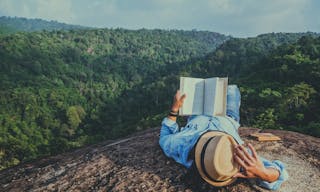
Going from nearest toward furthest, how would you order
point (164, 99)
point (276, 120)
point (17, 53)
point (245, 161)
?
point (245, 161) → point (276, 120) → point (164, 99) → point (17, 53)

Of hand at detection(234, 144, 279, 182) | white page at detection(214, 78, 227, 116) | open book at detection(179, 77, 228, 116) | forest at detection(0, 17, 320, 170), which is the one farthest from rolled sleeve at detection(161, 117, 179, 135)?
forest at detection(0, 17, 320, 170)

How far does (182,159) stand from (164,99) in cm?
5620

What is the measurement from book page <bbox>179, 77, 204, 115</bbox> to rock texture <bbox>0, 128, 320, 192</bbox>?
2.38 feet

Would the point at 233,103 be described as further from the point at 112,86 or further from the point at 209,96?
the point at 112,86

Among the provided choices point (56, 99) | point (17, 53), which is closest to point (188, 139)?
point (56, 99)

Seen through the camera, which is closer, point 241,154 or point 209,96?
point 241,154

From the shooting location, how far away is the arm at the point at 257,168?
2.94 metres

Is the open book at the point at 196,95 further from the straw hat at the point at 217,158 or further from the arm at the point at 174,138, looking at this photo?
the straw hat at the point at 217,158

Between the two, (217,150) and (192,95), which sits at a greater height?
(192,95)

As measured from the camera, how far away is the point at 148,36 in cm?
15162

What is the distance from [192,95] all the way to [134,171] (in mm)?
1210

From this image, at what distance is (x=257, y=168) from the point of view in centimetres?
306

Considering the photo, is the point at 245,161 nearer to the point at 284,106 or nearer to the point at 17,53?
the point at 284,106

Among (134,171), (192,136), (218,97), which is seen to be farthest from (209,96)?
(134,171)
